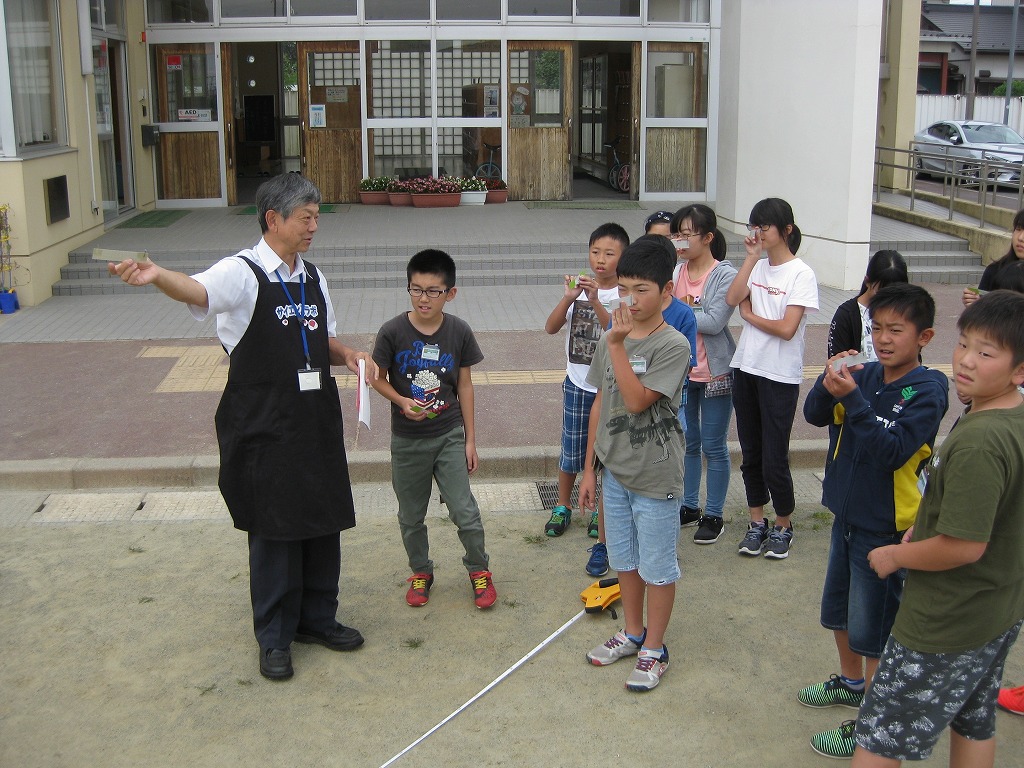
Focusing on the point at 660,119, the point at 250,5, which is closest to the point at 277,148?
the point at 250,5

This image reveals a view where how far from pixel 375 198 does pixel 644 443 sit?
13371 mm

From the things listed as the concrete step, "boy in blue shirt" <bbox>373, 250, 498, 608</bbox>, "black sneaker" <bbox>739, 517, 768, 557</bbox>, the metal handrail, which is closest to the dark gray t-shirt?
"boy in blue shirt" <bbox>373, 250, 498, 608</bbox>

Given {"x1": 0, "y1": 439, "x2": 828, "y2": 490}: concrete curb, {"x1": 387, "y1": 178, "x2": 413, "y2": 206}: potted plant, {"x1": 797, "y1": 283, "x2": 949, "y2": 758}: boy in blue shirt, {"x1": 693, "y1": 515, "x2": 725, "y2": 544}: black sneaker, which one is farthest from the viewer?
{"x1": 387, "y1": 178, "x2": 413, "y2": 206}: potted plant

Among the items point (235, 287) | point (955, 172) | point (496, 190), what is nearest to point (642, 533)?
point (235, 287)

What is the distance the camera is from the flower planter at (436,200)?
1641 centimetres

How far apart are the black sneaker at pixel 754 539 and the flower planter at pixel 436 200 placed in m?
11.8

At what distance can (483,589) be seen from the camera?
4754 millimetres

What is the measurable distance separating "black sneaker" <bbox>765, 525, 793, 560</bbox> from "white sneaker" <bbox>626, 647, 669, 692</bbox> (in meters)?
1.31

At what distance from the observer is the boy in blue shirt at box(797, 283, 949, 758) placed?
3.34 meters

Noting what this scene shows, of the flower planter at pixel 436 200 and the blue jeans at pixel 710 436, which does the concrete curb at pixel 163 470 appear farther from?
the flower planter at pixel 436 200

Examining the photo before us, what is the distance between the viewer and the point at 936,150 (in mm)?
23219

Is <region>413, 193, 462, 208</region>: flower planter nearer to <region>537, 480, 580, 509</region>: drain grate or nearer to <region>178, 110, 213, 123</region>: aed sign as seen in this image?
<region>178, 110, 213, 123</region>: aed sign

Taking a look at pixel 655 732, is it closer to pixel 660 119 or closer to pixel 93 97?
pixel 93 97

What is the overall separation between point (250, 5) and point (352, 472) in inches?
484
